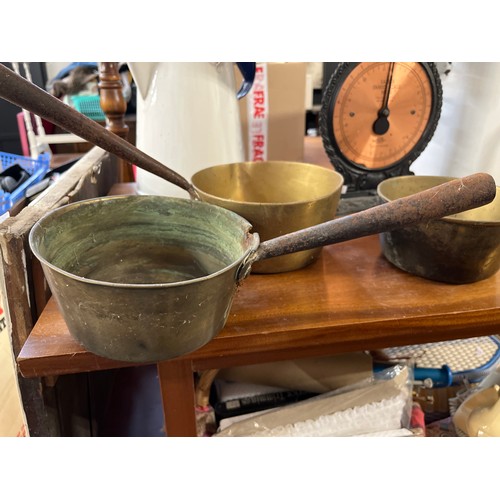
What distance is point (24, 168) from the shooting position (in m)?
1.05

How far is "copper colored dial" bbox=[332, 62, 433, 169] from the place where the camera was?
77 centimetres

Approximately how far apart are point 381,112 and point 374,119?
2 cm

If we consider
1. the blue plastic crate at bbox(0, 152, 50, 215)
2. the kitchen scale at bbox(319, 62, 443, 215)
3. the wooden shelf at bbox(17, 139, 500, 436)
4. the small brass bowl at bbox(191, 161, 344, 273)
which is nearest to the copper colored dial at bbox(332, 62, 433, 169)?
the kitchen scale at bbox(319, 62, 443, 215)

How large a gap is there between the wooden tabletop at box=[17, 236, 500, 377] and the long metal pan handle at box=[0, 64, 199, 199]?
0.59ft

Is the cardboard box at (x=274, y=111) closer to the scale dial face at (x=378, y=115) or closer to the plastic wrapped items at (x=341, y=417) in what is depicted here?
the scale dial face at (x=378, y=115)

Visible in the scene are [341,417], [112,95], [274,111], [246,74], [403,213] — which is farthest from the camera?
[274,111]

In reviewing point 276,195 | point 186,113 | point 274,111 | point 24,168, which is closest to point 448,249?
point 276,195

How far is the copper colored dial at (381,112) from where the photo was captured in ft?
2.52

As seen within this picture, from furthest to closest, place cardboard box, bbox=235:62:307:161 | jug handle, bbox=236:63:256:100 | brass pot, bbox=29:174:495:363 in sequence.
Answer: cardboard box, bbox=235:62:307:161, jug handle, bbox=236:63:256:100, brass pot, bbox=29:174:495:363

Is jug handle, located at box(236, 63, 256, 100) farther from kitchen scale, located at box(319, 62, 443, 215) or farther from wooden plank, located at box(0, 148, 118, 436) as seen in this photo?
wooden plank, located at box(0, 148, 118, 436)

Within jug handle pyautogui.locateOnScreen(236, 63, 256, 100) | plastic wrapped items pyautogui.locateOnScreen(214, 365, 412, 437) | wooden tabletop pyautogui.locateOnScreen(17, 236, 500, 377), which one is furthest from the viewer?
jug handle pyautogui.locateOnScreen(236, 63, 256, 100)

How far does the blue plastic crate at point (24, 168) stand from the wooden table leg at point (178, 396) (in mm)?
451

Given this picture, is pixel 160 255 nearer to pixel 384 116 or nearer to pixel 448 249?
pixel 448 249
